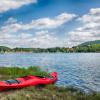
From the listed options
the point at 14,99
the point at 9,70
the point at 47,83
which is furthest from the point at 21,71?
the point at 14,99

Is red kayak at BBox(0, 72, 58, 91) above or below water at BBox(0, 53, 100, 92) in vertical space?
above

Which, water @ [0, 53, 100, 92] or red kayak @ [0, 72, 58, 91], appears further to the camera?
water @ [0, 53, 100, 92]

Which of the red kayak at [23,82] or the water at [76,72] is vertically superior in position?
the red kayak at [23,82]

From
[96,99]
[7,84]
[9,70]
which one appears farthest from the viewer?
[9,70]

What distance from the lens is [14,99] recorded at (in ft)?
62.8

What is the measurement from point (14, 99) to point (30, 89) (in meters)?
5.62

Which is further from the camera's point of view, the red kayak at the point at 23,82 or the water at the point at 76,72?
the water at the point at 76,72

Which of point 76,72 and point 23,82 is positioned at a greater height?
point 23,82

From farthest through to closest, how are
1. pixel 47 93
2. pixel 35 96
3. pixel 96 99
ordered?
pixel 47 93 < pixel 35 96 < pixel 96 99

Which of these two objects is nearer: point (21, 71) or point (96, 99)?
point (96, 99)

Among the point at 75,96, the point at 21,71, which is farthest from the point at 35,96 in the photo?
the point at 21,71

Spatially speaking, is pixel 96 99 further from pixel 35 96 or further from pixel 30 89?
pixel 30 89

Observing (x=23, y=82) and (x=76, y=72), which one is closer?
(x=23, y=82)

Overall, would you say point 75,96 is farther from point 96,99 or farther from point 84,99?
point 96,99
